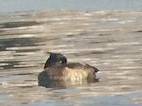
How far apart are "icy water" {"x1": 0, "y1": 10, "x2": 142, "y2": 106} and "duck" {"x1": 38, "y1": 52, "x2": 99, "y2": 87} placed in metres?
0.31

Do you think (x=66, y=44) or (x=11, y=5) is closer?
(x=66, y=44)

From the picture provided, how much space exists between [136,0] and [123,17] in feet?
20.8

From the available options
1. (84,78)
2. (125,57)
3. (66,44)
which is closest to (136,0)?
(66,44)

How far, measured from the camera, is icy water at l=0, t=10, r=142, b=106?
1608cm

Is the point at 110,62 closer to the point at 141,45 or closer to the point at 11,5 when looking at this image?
the point at 141,45

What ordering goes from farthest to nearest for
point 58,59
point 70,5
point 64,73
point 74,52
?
point 70,5 → point 74,52 → point 64,73 → point 58,59

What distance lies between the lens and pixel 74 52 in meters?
23.0

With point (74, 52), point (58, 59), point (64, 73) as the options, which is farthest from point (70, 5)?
point (58, 59)

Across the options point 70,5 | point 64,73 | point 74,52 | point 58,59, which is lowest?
point 74,52

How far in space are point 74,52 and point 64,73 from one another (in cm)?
478

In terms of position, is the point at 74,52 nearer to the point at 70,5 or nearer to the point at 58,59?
the point at 58,59

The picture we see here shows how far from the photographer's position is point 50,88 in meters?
17.4

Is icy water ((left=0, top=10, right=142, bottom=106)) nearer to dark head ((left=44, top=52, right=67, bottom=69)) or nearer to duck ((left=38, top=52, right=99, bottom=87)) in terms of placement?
duck ((left=38, top=52, right=99, bottom=87))

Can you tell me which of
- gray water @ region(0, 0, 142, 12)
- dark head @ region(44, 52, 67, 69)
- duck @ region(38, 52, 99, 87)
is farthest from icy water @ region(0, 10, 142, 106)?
gray water @ region(0, 0, 142, 12)
